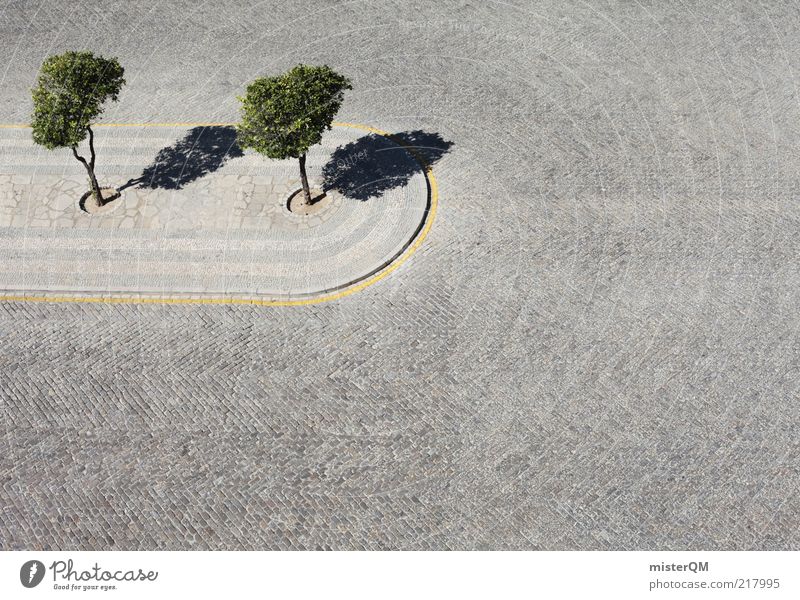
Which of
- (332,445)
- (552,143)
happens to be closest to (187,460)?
(332,445)

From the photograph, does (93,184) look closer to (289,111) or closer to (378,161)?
(289,111)

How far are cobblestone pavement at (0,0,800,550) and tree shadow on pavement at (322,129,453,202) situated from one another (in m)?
0.59

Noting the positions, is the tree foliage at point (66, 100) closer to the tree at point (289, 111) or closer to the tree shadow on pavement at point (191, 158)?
the tree shadow on pavement at point (191, 158)

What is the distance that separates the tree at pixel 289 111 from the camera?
19953 mm

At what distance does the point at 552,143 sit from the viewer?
23812 mm

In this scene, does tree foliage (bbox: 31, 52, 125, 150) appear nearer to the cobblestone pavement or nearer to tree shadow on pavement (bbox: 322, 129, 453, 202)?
the cobblestone pavement

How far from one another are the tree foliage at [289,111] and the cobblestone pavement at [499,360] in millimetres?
4427

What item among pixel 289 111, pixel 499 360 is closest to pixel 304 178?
pixel 289 111

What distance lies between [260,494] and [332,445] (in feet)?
6.25

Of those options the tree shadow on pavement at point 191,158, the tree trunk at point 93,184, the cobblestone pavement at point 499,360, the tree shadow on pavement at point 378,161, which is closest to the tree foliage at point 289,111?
the tree shadow on pavement at point 378,161

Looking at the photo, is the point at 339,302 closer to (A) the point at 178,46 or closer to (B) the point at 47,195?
(B) the point at 47,195

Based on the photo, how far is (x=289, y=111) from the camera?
1991cm

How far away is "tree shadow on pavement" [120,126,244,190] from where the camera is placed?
77.3ft

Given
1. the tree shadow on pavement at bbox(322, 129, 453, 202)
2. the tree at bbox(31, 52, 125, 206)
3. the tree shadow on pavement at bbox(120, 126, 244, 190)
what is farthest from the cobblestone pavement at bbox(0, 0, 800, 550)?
the tree at bbox(31, 52, 125, 206)
